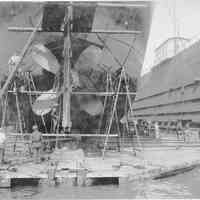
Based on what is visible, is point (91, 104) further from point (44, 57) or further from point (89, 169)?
point (89, 169)

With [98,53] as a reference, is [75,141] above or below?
below

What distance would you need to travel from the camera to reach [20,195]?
563cm

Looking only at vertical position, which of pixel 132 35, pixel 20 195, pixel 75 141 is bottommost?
pixel 20 195

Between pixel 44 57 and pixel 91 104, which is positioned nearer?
pixel 44 57

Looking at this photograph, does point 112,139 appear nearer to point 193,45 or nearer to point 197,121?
point 197,121

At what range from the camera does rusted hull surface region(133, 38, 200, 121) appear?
49.8 feet

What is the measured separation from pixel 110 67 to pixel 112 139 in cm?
233

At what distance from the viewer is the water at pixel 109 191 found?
18.3 ft

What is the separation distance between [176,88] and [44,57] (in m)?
10.1

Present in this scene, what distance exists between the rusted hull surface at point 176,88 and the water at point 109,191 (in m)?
6.28

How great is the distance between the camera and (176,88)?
17.8m

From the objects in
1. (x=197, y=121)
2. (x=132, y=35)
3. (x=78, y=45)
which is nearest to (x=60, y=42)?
(x=78, y=45)

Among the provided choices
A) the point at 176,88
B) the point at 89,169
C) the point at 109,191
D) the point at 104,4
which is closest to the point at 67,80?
the point at 104,4

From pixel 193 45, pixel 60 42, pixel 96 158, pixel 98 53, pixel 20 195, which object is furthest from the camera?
pixel 193 45
